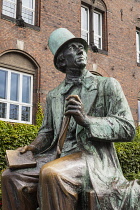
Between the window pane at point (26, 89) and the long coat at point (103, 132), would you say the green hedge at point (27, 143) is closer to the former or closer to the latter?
the window pane at point (26, 89)

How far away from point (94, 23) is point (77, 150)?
47.9 feet

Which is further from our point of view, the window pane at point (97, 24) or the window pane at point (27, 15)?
the window pane at point (97, 24)

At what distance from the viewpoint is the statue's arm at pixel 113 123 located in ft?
8.13

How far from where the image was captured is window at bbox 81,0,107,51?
15914mm

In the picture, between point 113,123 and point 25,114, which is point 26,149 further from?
point 25,114

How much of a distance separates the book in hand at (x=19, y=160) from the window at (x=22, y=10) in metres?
10.7

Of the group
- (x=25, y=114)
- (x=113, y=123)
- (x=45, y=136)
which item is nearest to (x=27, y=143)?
(x=25, y=114)

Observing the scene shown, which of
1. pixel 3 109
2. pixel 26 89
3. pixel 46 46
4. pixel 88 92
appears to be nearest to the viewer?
pixel 88 92

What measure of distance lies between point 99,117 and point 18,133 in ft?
23.3

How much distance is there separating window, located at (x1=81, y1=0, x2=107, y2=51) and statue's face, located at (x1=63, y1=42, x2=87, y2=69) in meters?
13.0

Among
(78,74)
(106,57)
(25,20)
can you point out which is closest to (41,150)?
(78,74)

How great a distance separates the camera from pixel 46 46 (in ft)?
44.5

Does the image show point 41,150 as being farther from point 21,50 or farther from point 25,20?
point 25,20

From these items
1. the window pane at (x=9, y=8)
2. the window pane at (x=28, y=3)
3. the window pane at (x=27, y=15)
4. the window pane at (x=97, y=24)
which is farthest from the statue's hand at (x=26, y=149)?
the window pane at (x=97, y=24)
